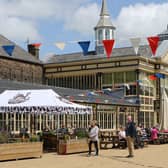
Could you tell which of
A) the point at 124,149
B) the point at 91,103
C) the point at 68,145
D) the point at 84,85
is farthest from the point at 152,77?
the point at 68,145

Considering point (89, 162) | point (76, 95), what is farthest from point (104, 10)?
point (89, 162)

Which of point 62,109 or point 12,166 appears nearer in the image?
point 12,166

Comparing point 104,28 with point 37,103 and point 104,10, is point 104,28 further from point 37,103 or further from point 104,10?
point 37,103

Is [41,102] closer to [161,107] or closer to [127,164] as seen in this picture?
[127,164]

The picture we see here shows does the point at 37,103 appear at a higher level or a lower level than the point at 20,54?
lower

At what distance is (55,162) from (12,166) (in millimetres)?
1717

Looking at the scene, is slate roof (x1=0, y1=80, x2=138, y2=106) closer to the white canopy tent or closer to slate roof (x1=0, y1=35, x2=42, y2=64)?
the white canopy tent

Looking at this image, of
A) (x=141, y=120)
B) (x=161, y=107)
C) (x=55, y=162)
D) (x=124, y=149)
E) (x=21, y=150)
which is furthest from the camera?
(x=161, y=107)

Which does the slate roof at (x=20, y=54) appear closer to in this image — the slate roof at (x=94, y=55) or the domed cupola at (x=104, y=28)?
the slate roof at (x=94, y=55)

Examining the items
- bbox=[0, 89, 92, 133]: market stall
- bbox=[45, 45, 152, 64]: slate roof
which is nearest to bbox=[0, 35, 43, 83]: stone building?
bbox=[45, 45, 152, 64]: slate roof

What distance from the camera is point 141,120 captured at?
128 feet

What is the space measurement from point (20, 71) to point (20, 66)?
1.58ft

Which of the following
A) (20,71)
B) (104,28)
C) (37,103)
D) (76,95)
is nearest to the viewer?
(37,103)

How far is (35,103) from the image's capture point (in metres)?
18.9
